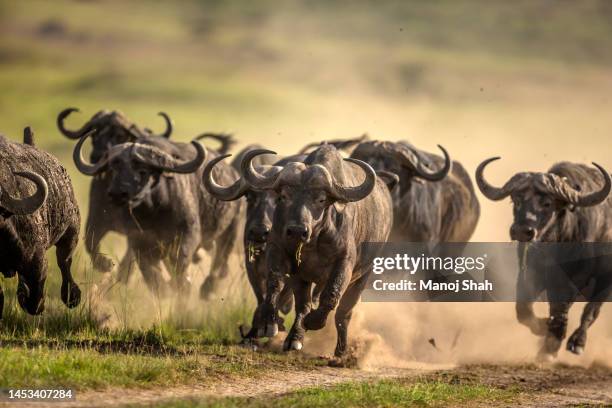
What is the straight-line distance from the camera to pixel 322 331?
528 inches

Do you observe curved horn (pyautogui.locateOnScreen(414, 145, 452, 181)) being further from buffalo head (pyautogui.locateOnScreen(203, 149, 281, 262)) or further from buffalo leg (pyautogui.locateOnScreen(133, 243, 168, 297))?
buffalo leg (pyautogui.locateOnScreen(133, 243, 168, 297))

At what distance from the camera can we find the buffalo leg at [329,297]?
11.4 meters

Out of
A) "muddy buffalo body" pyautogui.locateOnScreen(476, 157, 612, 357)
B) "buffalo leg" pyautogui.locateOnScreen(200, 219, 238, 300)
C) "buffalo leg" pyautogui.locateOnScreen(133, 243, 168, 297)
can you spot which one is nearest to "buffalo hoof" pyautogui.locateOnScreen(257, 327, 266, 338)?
"buffalo leg" pyautogui.locateOnScreen(133, 243, 168, 297)

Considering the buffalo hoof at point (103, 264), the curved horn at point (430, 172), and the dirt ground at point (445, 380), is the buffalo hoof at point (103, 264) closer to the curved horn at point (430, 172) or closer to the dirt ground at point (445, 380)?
the dirt ground at point (445, 380)

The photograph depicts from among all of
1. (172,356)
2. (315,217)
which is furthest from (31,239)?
(315,217)

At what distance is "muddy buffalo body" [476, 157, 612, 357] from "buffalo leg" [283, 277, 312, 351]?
348 centimetres

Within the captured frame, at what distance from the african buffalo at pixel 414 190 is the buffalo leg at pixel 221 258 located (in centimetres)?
309

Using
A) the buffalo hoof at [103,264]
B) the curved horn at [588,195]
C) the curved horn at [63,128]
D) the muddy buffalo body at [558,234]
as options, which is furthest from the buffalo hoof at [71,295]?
the curved horn at [588,195]

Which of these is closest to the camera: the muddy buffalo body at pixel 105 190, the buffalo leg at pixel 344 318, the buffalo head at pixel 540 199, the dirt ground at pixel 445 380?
the dirt ground at pixel 445 380

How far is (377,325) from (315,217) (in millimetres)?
3681

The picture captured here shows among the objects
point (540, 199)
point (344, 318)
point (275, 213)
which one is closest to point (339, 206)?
point (275, 213)

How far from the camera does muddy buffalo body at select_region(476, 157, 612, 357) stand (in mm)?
14273

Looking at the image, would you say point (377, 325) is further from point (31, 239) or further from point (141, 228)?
point (31, 239)

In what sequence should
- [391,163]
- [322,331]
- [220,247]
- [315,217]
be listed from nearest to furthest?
[315,217] < [322,331] < [391,163] < [220,247]
